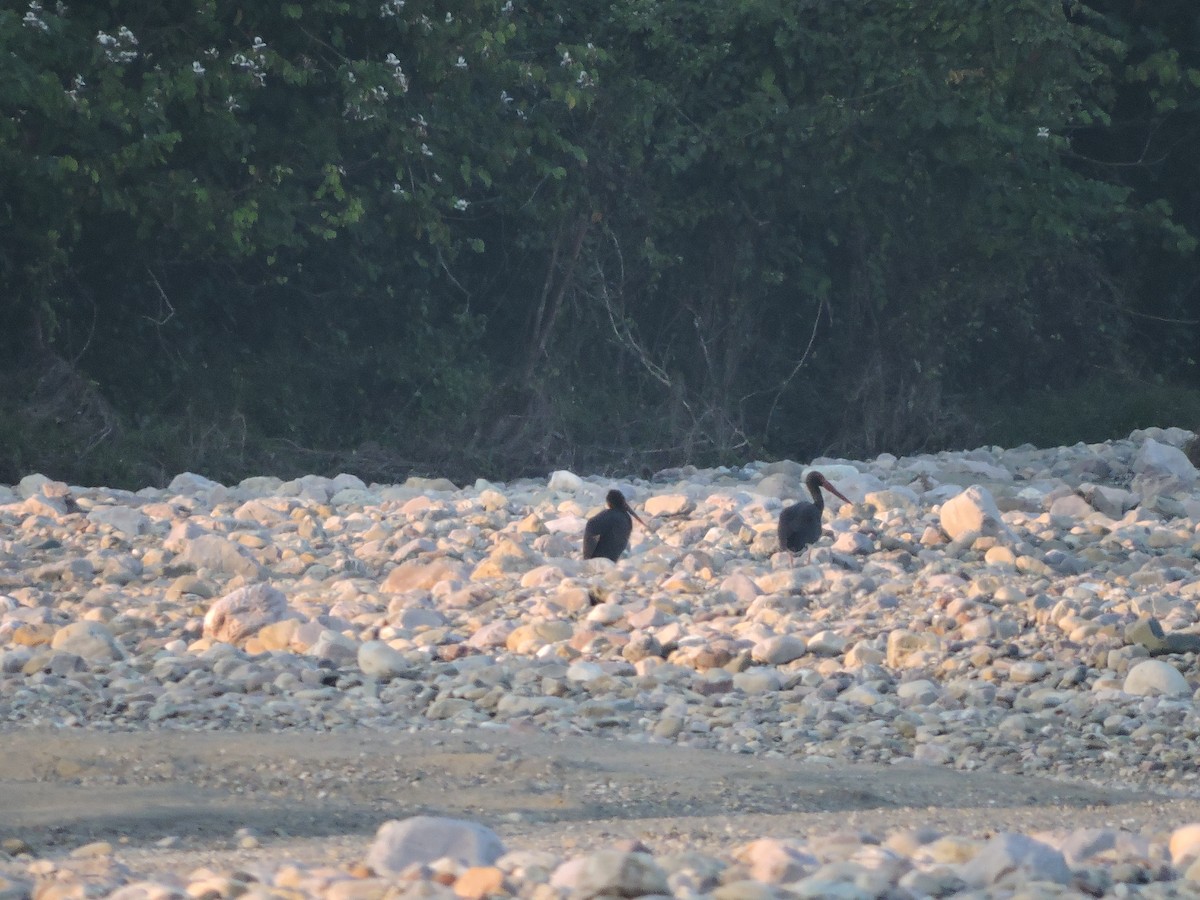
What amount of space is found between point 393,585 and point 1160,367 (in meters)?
12.1

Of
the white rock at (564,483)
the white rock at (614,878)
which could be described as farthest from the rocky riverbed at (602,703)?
the white rock at (564,483)

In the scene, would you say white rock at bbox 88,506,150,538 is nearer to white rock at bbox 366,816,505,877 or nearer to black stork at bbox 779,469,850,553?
black stork at bbox 779,469,850,553

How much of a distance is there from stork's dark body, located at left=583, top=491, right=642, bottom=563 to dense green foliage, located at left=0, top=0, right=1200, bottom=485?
201 inches

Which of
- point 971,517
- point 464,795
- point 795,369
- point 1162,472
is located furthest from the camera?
point 795,369

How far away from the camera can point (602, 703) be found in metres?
5.00

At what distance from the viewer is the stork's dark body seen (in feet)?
A: 24.1

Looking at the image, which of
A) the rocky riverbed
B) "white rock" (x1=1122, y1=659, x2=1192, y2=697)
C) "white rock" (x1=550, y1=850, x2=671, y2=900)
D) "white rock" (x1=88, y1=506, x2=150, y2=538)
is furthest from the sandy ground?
"white rock" (x1=88, y1=506, x2=150, y2=538)

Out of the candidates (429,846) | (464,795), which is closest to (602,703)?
(464,795)

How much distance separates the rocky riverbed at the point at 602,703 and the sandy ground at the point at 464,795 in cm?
1

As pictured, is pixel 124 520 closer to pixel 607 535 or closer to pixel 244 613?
pixel 607 535

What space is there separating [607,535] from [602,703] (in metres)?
2.40

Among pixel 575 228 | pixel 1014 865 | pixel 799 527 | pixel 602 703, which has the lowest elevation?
pixel 602 703

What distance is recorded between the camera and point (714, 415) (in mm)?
14891

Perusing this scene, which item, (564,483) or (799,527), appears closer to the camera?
(799,527)
